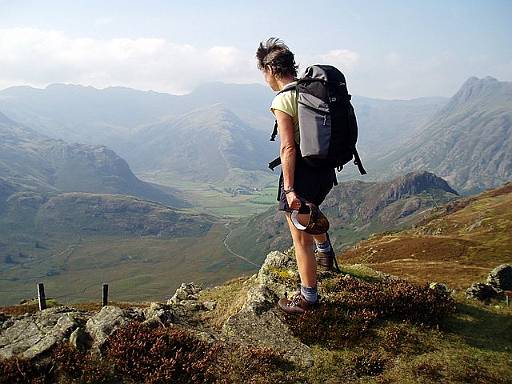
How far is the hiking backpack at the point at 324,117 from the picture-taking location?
28.7 feet

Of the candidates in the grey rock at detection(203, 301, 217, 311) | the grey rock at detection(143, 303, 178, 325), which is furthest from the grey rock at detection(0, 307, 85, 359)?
the grey rock at detection(203, 301, 217, 311)

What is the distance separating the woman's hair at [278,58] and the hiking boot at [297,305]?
541 centimetres

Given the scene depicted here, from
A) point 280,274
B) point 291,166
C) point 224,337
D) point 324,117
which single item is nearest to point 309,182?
point 291,166

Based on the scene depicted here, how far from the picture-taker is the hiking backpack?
876cm

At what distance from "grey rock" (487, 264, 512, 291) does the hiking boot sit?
51.2ft

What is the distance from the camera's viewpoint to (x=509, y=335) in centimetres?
1112

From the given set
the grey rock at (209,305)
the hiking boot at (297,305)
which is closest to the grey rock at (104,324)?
the grey rock at (209,305)

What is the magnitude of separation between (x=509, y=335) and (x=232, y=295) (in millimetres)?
8199

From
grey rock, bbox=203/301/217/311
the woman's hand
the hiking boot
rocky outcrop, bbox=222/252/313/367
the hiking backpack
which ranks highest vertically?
the hiking backpack

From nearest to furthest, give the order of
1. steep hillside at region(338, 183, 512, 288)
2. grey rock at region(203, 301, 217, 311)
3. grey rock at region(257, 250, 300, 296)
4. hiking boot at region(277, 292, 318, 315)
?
1. hiking boot at region(277, 292, 318, 315)
2. grey rock at region(257, 250, 300, 296)
3. grey rock at region(203, 301, 217, 311)
4. steep hillside at region(338, 183, 512, 288)

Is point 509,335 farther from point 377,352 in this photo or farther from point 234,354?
point 234,354

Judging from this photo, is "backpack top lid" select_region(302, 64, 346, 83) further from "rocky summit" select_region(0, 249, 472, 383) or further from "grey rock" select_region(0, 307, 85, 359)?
"grey rock" select_region(0, 307, 85, 359)

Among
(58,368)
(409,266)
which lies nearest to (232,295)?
(58,368)

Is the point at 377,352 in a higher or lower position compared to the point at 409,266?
higher
